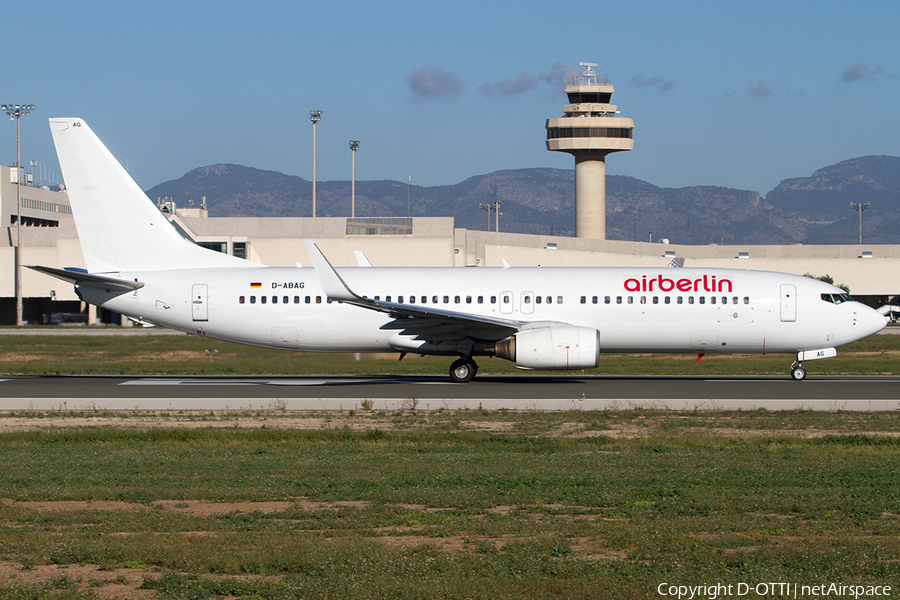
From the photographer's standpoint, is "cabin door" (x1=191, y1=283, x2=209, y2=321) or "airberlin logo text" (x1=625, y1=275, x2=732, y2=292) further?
"cabin door" (x1=191, y1=283, x2=209, y2=321)

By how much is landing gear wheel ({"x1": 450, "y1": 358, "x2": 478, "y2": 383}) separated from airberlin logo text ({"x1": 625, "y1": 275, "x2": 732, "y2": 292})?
577 cm

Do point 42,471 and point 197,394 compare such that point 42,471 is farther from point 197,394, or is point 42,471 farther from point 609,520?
point 197,394

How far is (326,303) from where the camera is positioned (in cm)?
3034

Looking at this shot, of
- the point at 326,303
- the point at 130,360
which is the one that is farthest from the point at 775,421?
the point at 130,360

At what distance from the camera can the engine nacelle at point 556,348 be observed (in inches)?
1096

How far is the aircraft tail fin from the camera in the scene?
101 feet

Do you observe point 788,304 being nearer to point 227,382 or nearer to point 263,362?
point 263,362

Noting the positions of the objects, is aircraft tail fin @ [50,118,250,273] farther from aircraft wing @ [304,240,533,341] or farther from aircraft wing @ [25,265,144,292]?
aircraft wing @ [304,240,533,341]

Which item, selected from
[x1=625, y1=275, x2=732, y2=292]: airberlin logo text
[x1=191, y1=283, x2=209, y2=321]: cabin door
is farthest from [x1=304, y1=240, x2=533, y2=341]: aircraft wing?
[x1=191, y1=283, x2=209, y2=321]: cabin door

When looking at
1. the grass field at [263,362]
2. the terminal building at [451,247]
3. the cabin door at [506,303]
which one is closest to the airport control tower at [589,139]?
the terminal building at [451,247]

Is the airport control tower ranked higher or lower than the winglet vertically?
higher

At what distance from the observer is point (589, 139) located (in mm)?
122938

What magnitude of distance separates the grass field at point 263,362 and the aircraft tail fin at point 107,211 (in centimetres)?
448

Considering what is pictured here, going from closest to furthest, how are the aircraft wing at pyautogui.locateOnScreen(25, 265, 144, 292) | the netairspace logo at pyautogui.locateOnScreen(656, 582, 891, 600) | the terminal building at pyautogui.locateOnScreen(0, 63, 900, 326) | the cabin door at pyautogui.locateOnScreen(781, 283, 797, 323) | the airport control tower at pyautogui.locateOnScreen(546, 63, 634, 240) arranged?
the netairspace logo at pyautogui.locateOnScreen(656, 582, 891, 600), the aircraft wing at pyautogui.locateOnScreen(25, 265, 144, 292), the cabin door at pyautogui.locateOnScreen(781, 283, 797, 323), the terminal building at pyautogui.locateOnScreen(0, 63, 900, 326), the airport control tower at pyautogui.locateOnScreen(546, 63, 634, 240)
